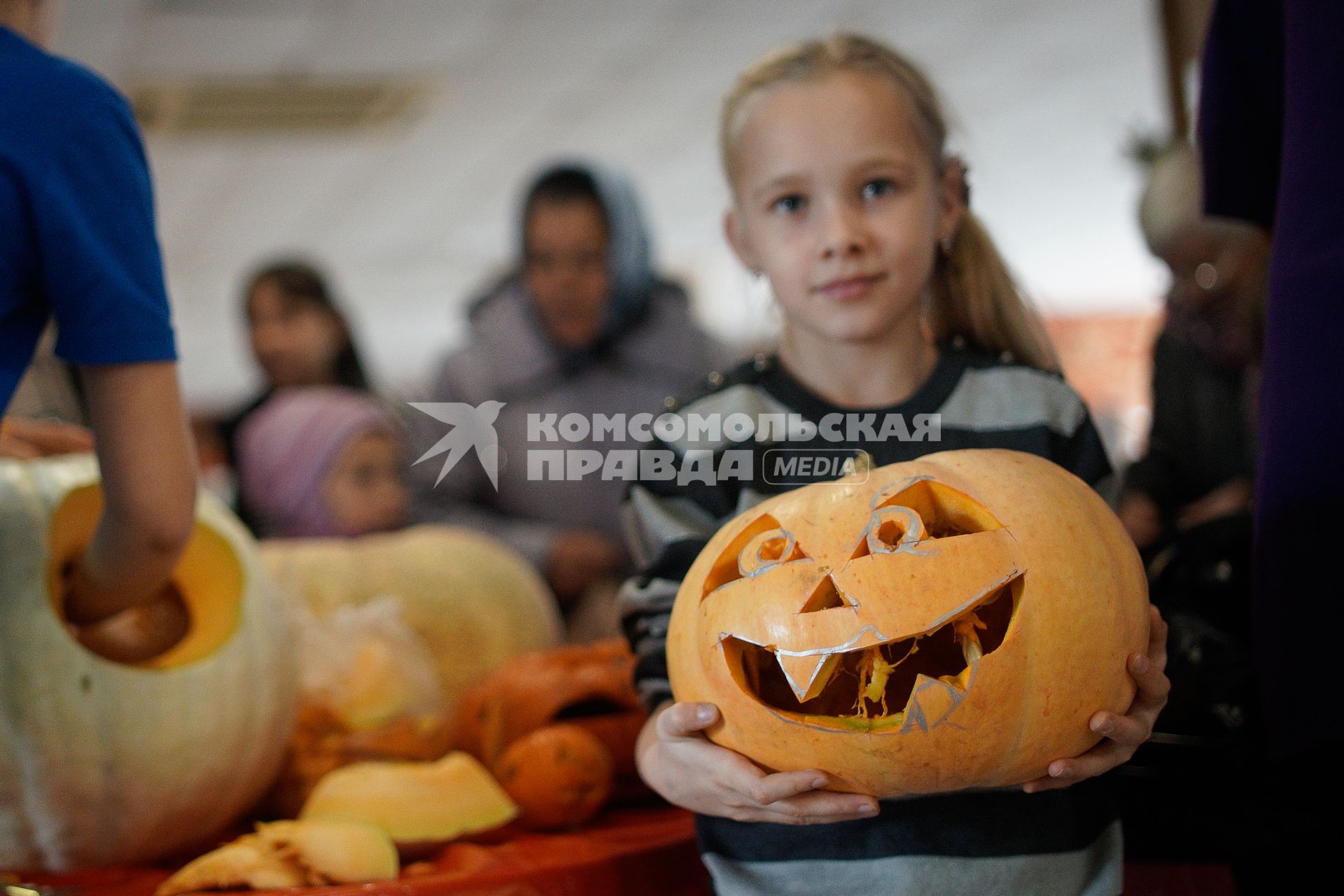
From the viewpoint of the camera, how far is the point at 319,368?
7.01ft

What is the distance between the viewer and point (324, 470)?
5.68 ft

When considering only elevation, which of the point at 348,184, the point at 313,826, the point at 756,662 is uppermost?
the point at 348,184

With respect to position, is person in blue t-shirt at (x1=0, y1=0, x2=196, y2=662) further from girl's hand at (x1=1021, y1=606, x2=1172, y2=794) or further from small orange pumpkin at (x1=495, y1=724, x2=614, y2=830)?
girl's hand at (x1=1021, y1=606, x2=1172, y2=794)

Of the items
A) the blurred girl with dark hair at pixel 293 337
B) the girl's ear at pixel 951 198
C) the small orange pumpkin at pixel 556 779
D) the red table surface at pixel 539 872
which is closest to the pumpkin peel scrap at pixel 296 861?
the red table surface at pixel 539 872

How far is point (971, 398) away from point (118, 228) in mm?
616

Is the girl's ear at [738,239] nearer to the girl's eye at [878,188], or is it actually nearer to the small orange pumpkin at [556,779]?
the girl's eye at [878,188]

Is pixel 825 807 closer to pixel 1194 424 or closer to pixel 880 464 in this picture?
pixel 880 464

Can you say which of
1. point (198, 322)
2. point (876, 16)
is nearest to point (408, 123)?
point (876, 16)

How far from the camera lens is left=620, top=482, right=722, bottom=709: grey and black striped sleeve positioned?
85 cm

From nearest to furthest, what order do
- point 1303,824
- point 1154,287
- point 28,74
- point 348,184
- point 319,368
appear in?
1. point 28,74
2. point 1303,824
3. point 1154,287
4. point 319,368
5. point 348,184

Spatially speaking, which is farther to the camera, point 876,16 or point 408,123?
point 408,123

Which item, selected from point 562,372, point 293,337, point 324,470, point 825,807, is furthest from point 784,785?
point 293,337

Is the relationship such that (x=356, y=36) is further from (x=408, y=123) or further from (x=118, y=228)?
(x=118, y=228)

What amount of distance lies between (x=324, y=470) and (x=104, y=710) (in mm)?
802
